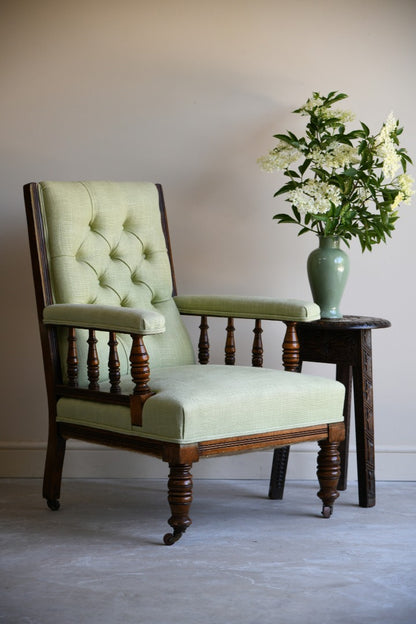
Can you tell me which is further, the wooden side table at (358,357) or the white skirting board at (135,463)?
the white skirting board at (135,463)

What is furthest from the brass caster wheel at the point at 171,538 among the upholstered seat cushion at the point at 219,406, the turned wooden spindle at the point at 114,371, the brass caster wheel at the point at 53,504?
the brass caster wheel at the point at 53,504

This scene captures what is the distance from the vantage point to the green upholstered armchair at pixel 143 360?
250 cm

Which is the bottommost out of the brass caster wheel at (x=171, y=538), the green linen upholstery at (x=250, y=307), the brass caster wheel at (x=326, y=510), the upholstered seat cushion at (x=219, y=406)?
the brass caster wheel at (x=326, y=510)

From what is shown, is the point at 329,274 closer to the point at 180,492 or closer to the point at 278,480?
the point at 278,480

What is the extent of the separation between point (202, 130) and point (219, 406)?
142 centimetres

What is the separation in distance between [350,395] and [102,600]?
1.43 metres

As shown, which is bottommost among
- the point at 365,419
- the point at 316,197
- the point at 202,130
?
the point at 365,419

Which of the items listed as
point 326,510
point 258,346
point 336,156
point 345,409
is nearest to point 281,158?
point 336,156

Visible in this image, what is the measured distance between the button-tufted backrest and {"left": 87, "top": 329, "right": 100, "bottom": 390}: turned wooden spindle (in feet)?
0.55

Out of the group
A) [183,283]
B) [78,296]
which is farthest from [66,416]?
[183,283]

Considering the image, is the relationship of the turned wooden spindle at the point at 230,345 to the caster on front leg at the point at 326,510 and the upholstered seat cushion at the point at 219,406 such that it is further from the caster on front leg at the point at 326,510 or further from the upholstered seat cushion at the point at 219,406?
the caster on front leg at the point at 326,510

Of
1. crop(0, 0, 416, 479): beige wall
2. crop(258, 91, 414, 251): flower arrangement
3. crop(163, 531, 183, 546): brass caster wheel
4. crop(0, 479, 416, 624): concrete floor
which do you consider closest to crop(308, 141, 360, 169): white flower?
crop(258, 91, 414, 251): flower arrangement

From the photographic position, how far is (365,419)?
9.89ft

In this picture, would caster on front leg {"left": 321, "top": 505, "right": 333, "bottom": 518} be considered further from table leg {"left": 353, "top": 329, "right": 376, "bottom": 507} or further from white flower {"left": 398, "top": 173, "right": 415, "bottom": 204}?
white flower {"left": 398, "top": 173, "right": 415, "bottom": 204}
